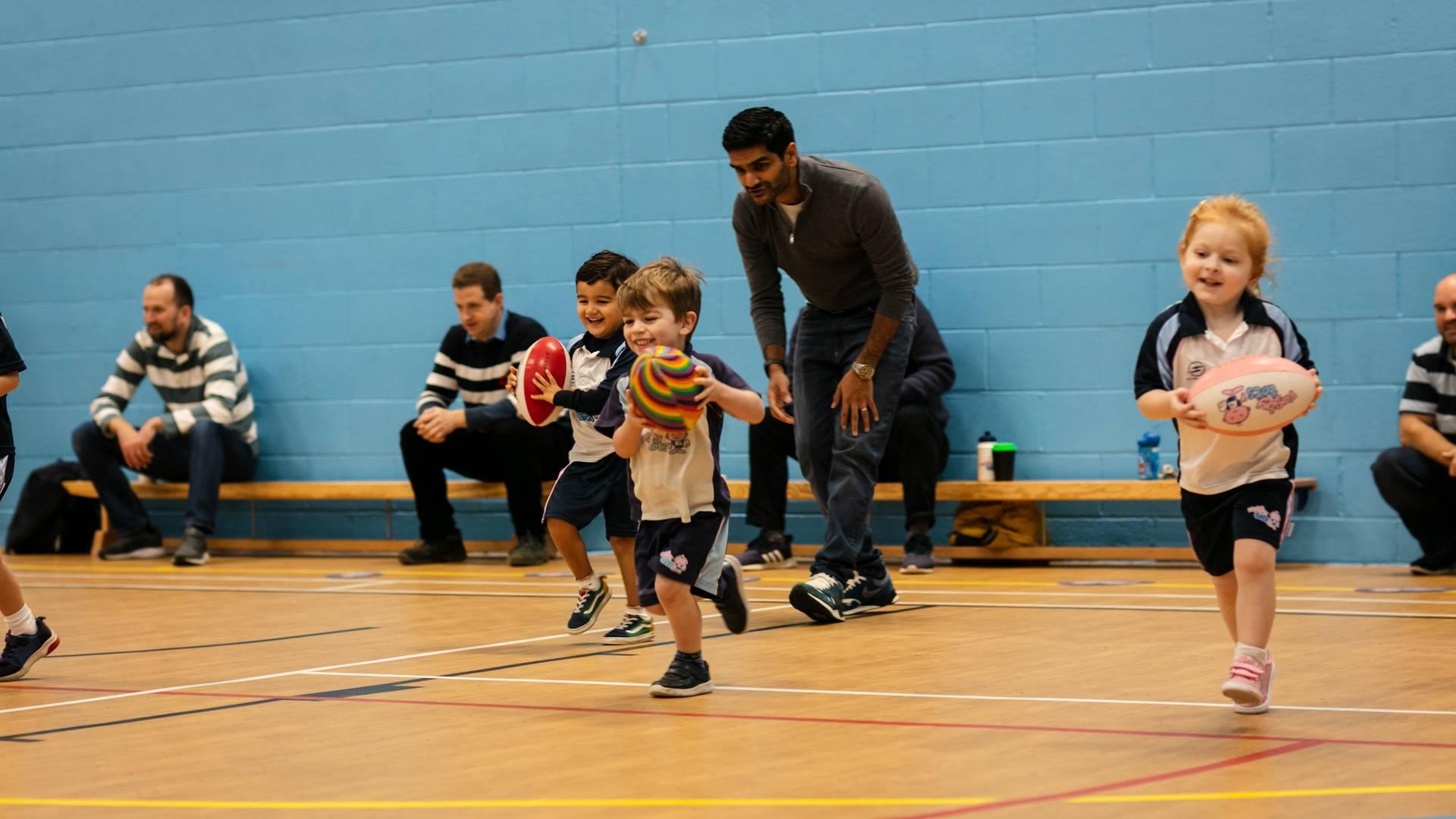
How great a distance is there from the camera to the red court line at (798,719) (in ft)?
10.1

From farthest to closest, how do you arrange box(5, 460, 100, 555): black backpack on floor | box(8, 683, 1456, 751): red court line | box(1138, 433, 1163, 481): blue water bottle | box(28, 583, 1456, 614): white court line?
box(5, 460, 100, 555): black backpack on floor, box(1138, 433, 1163, 481): blue water bottle, box(28, 583, 1456, 614): white court line, box(8, 683, 1456, 751): red court line

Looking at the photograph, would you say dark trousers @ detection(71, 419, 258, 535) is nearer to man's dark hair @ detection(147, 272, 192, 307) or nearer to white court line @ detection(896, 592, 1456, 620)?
man's dark hair @ detection(147, 272, 192, 307)

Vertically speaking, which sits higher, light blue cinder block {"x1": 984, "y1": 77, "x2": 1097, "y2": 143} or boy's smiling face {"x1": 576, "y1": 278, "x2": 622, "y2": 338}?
light blue cinder block {"x1": 984, "y1": 77, "x2": 1097, "y2": 143}

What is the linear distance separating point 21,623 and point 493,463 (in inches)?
166

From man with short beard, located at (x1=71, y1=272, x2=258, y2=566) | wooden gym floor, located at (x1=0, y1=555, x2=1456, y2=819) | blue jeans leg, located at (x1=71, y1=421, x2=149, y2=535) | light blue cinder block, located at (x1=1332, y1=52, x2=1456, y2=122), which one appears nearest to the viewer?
wooden gym floor, located at (x1=0, y1=555, x2=1456, y2=819)

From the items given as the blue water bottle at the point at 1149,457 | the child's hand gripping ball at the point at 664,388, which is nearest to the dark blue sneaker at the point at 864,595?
the child's hand gripping ball at the point at 664,388

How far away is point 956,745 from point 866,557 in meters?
2.42

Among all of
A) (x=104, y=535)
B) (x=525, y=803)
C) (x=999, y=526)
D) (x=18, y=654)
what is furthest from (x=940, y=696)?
(x=104, y=535)

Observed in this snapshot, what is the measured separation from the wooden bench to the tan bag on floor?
0.03 m

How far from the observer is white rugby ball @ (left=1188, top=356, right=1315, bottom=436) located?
3.38 metres

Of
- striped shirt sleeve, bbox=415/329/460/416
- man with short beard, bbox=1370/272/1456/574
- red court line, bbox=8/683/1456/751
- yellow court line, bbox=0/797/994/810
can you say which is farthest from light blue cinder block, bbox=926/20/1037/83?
yellow court line, bbox=0/797/994/810

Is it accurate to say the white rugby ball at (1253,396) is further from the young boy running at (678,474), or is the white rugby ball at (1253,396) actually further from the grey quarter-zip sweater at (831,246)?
the grey quarter-zip sweater at (831,246)

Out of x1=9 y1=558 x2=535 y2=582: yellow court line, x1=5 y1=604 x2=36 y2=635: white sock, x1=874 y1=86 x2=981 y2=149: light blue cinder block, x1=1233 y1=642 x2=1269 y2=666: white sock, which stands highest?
x1=874 y1=86 x2=981 y2=149: light blue cinder block

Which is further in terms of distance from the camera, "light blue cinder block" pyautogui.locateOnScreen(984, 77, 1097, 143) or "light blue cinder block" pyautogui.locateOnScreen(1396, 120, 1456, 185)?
"light blue cinder block" pyautogui.locateOnScreen(984, 77, 1097, 143)
